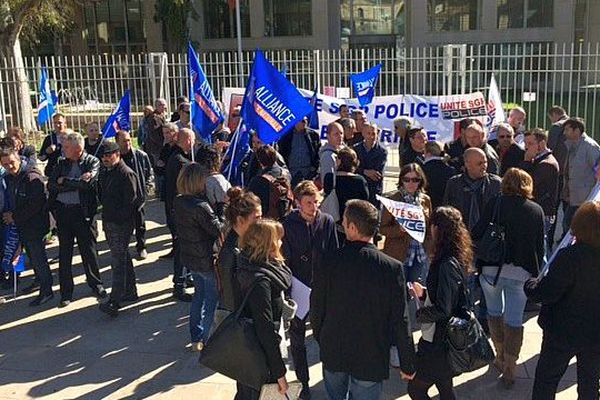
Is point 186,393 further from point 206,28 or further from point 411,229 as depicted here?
point 206,28

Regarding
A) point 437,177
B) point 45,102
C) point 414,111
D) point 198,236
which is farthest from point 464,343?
point 45,102

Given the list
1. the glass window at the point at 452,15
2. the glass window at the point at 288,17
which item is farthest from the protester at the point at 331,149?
the glass window at the point at 288,17

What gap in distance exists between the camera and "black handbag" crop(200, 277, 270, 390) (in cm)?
384

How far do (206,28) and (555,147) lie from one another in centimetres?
3458

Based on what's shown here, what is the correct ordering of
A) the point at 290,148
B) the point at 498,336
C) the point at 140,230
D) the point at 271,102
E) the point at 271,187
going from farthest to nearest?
the point at 290,148 → the point at 140,230 → the point at 271,102 → the point at 271,187 → the point at 498,336

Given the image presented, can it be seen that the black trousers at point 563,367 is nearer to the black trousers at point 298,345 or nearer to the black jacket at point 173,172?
the black trousers at point 298,345

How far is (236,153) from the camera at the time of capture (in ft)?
23.1

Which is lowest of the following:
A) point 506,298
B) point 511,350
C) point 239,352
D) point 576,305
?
point 511,350

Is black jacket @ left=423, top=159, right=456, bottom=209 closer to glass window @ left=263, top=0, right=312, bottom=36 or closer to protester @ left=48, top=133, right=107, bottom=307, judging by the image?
protester @ left=48, top=133, right=107, bottom=307

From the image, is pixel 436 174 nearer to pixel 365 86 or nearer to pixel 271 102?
pixel 271 102

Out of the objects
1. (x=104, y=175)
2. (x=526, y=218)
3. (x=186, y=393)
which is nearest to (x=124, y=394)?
(x=186, y=393)

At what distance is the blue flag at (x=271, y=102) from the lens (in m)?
6.59

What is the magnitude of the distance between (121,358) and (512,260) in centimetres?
350

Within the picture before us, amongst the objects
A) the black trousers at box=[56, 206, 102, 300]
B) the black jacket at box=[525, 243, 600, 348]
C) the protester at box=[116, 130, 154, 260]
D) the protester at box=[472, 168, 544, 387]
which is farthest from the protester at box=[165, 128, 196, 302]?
the black jacket at box=[525, 243, 600, 348]
